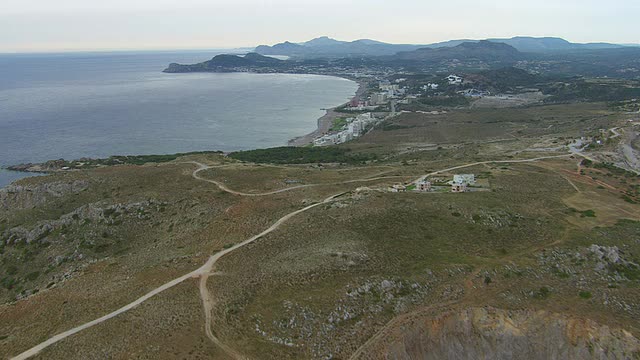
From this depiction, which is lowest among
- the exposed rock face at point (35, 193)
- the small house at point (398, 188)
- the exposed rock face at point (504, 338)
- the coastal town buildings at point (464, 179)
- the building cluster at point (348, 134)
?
the building cluster at point (348, 134)

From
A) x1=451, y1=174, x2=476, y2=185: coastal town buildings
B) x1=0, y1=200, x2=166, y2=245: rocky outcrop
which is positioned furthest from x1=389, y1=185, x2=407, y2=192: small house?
x1=0, y1=200, x2=166, y2=245: rocky outcrop

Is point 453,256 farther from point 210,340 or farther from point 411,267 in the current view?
point 210,340

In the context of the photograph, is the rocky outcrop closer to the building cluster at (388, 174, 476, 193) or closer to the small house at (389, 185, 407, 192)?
the small house at (389, 185, 407, 192)

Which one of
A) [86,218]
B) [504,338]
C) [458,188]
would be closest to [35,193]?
[86,218]

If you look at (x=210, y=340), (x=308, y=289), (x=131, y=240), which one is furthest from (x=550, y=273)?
(x=131, y=240)

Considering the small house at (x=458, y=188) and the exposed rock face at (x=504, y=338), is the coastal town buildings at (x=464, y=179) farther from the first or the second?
the exposed rock face at (x=504, y=338)

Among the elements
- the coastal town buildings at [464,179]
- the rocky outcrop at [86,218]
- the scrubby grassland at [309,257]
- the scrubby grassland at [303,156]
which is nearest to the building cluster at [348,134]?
the scrubby grassland at [303,156]

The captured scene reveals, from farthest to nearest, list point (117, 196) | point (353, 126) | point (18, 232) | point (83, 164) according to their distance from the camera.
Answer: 1. point (353, 126)
2. point (83, 164)
3. point (117, 196)
4. point (18, 232)
